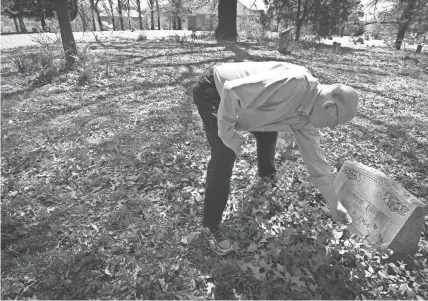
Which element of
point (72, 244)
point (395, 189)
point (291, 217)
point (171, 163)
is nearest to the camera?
point (395, 189)

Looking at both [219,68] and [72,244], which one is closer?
[219,68]

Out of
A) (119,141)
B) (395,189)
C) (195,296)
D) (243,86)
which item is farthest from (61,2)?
(395,189)

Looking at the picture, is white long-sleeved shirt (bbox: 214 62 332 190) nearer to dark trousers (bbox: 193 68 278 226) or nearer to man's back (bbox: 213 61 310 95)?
man's back (bbox: 213 61 310 95)

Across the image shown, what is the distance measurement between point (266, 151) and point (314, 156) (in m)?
0.79

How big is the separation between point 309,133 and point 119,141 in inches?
112

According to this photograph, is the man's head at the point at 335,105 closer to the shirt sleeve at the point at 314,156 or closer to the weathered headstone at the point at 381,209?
the shirt sleeve at the point at 314,156

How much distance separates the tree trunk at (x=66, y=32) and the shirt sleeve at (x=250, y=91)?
6429mm

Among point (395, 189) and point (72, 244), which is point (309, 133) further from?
point (72, 244)

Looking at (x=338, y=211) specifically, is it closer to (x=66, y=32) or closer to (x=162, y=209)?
(x=162, y=209)

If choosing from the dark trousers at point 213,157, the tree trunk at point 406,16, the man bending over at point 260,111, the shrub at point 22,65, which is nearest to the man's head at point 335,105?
the man bending over at point 260,111

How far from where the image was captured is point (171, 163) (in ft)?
11.3

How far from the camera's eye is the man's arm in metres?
2.06

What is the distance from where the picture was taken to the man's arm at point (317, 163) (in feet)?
6.75

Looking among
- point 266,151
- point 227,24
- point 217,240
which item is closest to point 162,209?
point 217,240
